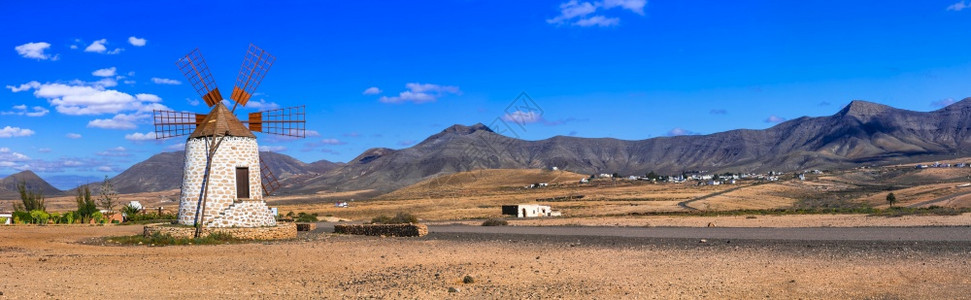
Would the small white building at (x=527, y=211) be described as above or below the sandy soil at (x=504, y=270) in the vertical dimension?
above

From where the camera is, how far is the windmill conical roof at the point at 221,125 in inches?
1009

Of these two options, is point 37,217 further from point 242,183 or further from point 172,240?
point 172,240

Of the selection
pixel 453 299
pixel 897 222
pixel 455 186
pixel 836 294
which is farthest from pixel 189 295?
pixel 455 186

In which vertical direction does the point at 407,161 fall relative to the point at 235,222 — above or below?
above

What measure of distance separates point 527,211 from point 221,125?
2382cm

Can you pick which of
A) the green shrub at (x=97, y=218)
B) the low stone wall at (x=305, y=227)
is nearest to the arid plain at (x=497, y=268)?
the low stone wall at (x=305, y=227)

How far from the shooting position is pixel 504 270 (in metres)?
15.1

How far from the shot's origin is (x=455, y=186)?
112750 mm

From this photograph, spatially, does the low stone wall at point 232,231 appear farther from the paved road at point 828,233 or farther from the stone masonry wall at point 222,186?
the paved road at point 828,233

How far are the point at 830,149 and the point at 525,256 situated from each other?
7965 inches

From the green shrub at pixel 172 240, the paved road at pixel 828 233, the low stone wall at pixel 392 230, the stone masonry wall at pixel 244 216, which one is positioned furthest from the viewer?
the low stone wall at pixel 392 230

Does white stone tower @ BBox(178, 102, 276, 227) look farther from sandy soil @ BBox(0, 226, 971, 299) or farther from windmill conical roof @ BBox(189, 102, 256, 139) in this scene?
sandy soil @ BBox(0, 226, 971, 299)

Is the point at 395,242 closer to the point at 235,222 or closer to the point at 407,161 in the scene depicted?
the point at 235,222

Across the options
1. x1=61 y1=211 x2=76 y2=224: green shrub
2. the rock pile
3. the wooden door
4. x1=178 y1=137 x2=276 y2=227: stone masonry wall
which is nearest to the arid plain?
the rock pile
